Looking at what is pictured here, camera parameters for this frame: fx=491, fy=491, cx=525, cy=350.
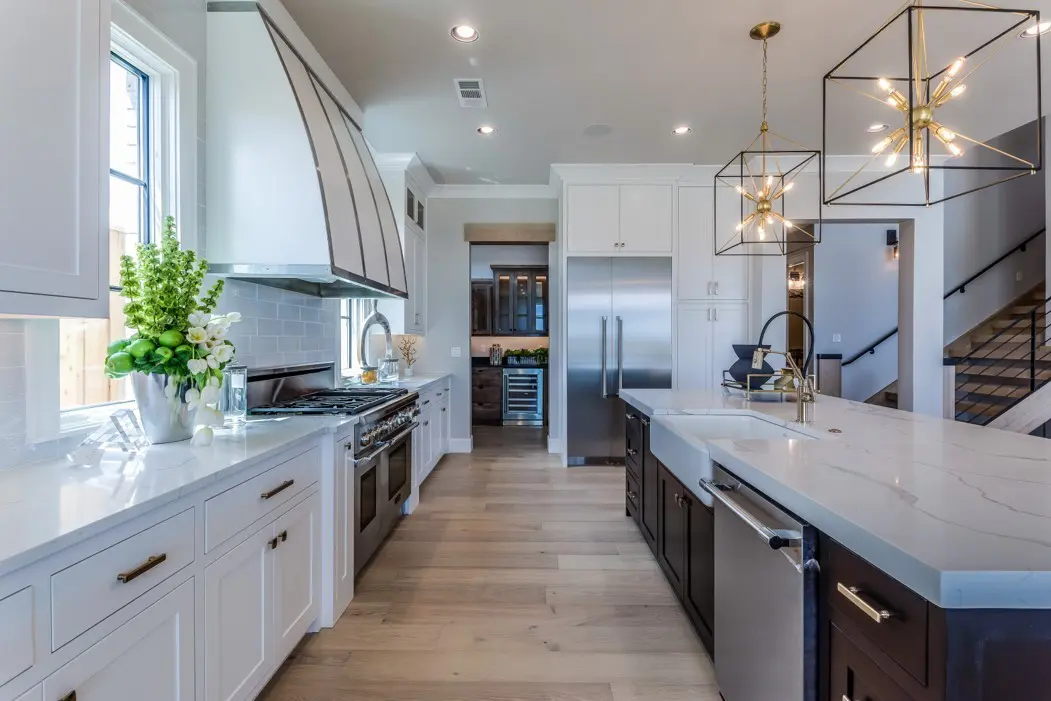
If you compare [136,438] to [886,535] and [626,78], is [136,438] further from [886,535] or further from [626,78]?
[626,78]

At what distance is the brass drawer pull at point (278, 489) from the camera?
1614mm

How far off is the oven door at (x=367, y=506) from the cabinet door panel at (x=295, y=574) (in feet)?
1.14

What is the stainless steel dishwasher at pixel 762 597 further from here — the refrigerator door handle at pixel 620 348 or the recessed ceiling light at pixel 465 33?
the refrigerator door handle at pixel 620 348

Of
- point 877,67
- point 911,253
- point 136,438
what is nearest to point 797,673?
point 136,438

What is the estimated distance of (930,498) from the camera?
3.39 feet

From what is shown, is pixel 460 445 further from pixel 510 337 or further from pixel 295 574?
pixel 295 574

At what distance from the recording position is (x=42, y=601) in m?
0.87

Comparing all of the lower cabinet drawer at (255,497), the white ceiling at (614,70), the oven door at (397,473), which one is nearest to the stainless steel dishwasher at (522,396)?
the white ceiling at (614,70)

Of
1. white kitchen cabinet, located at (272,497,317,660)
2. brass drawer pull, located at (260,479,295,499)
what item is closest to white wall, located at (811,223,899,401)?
white kitchen cabinet, located at (272,497,317,660)

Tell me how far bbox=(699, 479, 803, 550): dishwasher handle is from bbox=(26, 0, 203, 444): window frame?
199 centimetres

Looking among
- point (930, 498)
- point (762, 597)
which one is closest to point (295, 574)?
point (762, 597)

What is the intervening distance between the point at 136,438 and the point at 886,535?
6.32 feet

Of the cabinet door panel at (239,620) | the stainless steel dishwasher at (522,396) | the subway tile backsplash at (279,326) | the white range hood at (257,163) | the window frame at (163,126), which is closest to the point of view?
the cabinet door panel at (239,620)

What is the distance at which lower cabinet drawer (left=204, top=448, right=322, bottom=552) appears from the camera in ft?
4.43
